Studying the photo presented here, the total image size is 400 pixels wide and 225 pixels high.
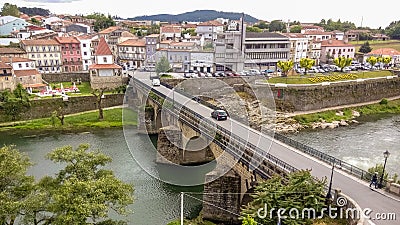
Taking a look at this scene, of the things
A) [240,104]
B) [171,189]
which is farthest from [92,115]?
[171,189]

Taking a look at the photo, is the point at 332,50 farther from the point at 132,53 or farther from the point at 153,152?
the point at 153,152

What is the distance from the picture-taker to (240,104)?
4859cm

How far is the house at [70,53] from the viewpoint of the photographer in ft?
240

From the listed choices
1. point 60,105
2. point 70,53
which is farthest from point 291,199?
point 70,53

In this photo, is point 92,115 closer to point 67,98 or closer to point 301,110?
point 67,98

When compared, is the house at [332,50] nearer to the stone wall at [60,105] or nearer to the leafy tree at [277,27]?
the leafy tree at [277,27]

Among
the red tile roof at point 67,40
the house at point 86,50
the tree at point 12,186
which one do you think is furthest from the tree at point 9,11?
the tree at point 12,186

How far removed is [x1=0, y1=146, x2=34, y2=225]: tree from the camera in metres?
15.1

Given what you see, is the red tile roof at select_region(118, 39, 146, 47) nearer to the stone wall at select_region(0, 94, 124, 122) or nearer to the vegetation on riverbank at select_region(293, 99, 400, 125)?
the stone wall at select_region(0, 94, 124, 122)

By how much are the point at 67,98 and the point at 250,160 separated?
4228 cm

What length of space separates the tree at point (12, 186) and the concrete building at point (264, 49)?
2401 inches

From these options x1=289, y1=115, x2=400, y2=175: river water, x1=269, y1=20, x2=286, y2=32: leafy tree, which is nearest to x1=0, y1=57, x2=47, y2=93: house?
x1=289, y1=115, x2=400, y2=175: river water

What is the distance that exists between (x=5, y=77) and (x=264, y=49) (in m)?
51.9

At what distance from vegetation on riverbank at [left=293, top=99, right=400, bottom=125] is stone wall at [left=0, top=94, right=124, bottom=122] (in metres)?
32.0
